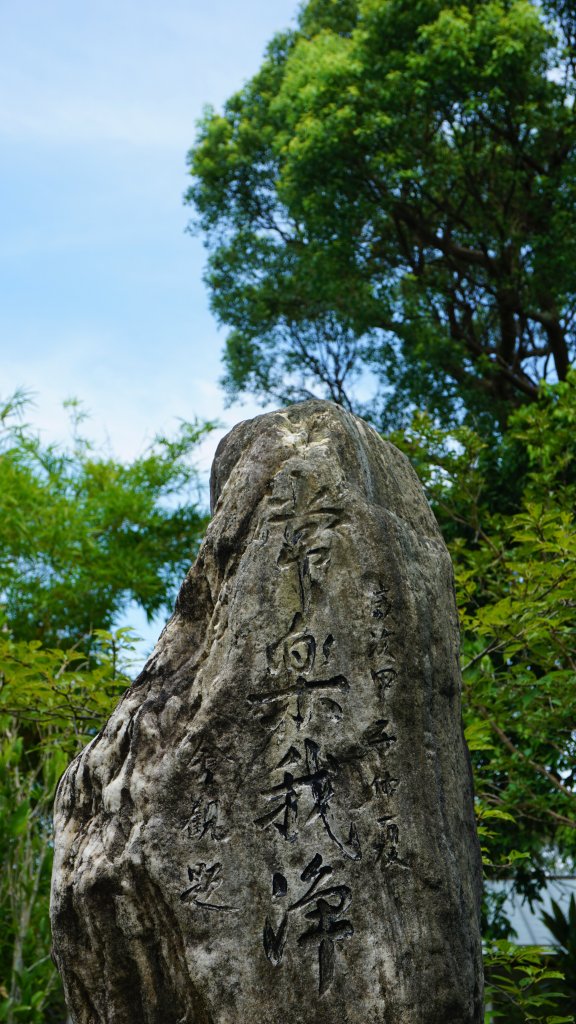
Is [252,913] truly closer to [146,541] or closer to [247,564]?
[247,564]

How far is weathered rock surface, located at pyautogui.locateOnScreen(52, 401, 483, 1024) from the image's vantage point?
2.35 meters

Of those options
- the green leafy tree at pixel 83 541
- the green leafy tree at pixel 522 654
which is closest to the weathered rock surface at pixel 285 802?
the green leafy tree at pixel 522 654

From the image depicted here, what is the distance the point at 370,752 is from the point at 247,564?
57 centimetres

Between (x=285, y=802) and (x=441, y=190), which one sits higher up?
(x=441, y=190)

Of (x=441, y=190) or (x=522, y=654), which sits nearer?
(x=522, y=654)

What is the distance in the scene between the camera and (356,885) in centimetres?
238

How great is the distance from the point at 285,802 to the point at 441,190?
326 inches

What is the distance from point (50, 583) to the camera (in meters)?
8.16

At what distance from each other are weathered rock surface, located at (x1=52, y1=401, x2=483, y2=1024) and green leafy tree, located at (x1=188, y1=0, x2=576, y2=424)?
6.66m

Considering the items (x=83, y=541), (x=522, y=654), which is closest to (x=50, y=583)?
(x=83, y=541)

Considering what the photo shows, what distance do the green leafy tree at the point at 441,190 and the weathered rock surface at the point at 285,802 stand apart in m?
6.66

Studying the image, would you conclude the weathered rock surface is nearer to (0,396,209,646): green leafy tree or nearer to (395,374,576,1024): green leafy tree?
(395,374,576,1024): green leafy tree

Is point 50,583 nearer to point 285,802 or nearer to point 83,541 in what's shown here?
point 83,541

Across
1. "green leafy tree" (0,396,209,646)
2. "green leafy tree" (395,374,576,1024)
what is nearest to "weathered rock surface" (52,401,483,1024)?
"green leafy tree" (395,374,576,1024)
